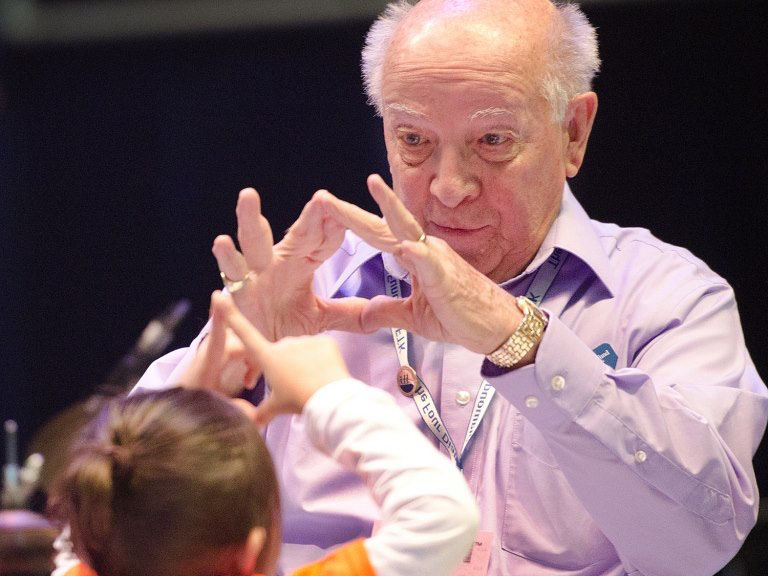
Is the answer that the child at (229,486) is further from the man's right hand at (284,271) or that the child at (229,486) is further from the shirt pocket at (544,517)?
the shirt pocket at (544,517)

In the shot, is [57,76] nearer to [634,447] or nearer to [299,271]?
[299,271]

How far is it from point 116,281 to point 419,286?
9.17 feet

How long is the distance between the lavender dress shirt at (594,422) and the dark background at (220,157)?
135 centimetres

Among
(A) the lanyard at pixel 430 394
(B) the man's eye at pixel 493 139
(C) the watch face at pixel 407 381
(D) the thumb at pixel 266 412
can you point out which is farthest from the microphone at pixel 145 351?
(D) the thumb at pixel 266 412

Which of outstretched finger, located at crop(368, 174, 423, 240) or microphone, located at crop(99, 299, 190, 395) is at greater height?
outstretched finger, located at crop(368, 174, 423, 240)

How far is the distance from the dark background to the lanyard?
4.95 feet

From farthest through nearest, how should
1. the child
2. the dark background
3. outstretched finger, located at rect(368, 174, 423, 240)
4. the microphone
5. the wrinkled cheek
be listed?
the dark background < the microphone < the wrinkled cheek < outstretched finger, located at rect(368, 174, 423, 240) < the child

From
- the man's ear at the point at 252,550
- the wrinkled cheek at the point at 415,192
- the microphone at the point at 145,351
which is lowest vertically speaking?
the microphone at the point at 145,351

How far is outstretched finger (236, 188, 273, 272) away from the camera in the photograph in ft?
5.72

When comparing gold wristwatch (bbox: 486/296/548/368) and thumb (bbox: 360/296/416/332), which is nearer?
gold wristwatch (bbox: 486/296/548/368)

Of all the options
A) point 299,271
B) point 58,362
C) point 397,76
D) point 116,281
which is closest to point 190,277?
point 116,281

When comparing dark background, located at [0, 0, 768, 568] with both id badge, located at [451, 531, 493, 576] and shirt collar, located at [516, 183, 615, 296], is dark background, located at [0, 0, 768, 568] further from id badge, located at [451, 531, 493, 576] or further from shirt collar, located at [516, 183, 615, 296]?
id badge, located at [451, 531, 493, 576]

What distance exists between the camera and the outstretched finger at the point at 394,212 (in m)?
1.73

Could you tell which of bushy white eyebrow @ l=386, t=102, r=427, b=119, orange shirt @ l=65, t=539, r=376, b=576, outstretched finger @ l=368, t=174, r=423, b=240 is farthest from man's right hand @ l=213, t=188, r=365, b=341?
orange shirt @ l=65, t=539, r=376, b=576
